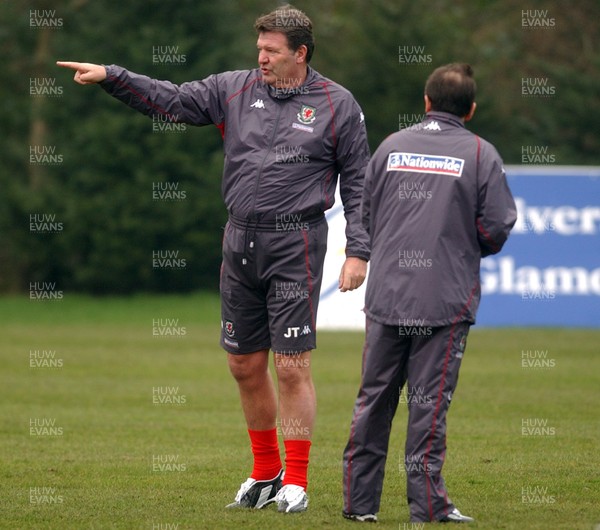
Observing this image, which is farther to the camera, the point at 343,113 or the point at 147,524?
the point at 343,113

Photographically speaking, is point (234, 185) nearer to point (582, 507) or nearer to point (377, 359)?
point (377, 359)

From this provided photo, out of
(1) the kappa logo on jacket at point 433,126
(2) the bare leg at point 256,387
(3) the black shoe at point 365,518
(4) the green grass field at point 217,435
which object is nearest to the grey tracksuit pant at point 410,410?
(3) the black shoe at point 365,518

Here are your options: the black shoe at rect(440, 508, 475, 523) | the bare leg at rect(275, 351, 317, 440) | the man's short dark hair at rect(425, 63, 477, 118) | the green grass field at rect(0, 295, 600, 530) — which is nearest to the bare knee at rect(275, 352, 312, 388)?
the bare leg at rect(275, 351, 317, 440)

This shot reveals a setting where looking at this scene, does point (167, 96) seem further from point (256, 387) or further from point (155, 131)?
point (155, 131)

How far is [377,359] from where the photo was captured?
19.7 feet

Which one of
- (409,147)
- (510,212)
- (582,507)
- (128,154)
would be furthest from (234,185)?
(128,154)

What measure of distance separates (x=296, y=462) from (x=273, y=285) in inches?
37.1

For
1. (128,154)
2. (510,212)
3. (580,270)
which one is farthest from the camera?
(128,154)

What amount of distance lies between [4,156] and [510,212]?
88.9 ft

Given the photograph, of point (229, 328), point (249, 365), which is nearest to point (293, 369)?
point (249, 365)

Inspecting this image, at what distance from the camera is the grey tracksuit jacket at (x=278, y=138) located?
21.4 feet

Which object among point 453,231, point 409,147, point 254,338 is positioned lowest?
point 254,338

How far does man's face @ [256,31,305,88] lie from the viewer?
259 inches

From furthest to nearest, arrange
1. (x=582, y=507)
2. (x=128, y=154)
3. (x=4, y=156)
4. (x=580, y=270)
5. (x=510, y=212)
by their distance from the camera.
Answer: (x=4, y=156) → (x=128, y=154) → (x=580, y=270) → (x=582, y=507) → (x=510, y=212)
